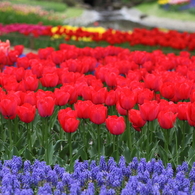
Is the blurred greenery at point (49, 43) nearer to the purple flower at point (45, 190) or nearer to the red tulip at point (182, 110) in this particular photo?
the red tulip at point (182, 110)

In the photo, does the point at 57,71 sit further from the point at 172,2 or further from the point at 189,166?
the point at 172,2

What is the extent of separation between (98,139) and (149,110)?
1.45 feet

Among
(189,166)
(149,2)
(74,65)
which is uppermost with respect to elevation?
(74,65)

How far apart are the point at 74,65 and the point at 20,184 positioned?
2139 mm

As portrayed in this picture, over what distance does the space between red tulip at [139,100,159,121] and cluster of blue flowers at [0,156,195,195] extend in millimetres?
329

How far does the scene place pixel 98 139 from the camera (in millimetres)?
3023

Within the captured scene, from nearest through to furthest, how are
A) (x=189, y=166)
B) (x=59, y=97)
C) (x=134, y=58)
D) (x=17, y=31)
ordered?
1. (x=189, y=166)
2. (x=59, y=97)
3. (x=134, y=58)
4. (x=17, y=31)

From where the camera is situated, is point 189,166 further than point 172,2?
No

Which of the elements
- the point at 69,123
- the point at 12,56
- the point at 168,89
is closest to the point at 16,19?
the point at 12,56

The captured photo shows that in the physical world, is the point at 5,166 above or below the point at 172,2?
above

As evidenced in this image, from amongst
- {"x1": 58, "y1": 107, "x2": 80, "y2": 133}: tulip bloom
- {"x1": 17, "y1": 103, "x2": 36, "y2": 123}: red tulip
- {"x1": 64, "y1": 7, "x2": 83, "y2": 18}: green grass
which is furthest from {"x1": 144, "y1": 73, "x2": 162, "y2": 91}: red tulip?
{"x1": 64, "y1": 7, "x2": 83, "y2": 18}: green grass

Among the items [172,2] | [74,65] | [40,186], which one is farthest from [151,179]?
[172,2]

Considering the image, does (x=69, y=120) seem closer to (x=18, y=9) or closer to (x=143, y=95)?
(x=143, y=95)

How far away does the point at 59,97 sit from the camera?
3.19m
